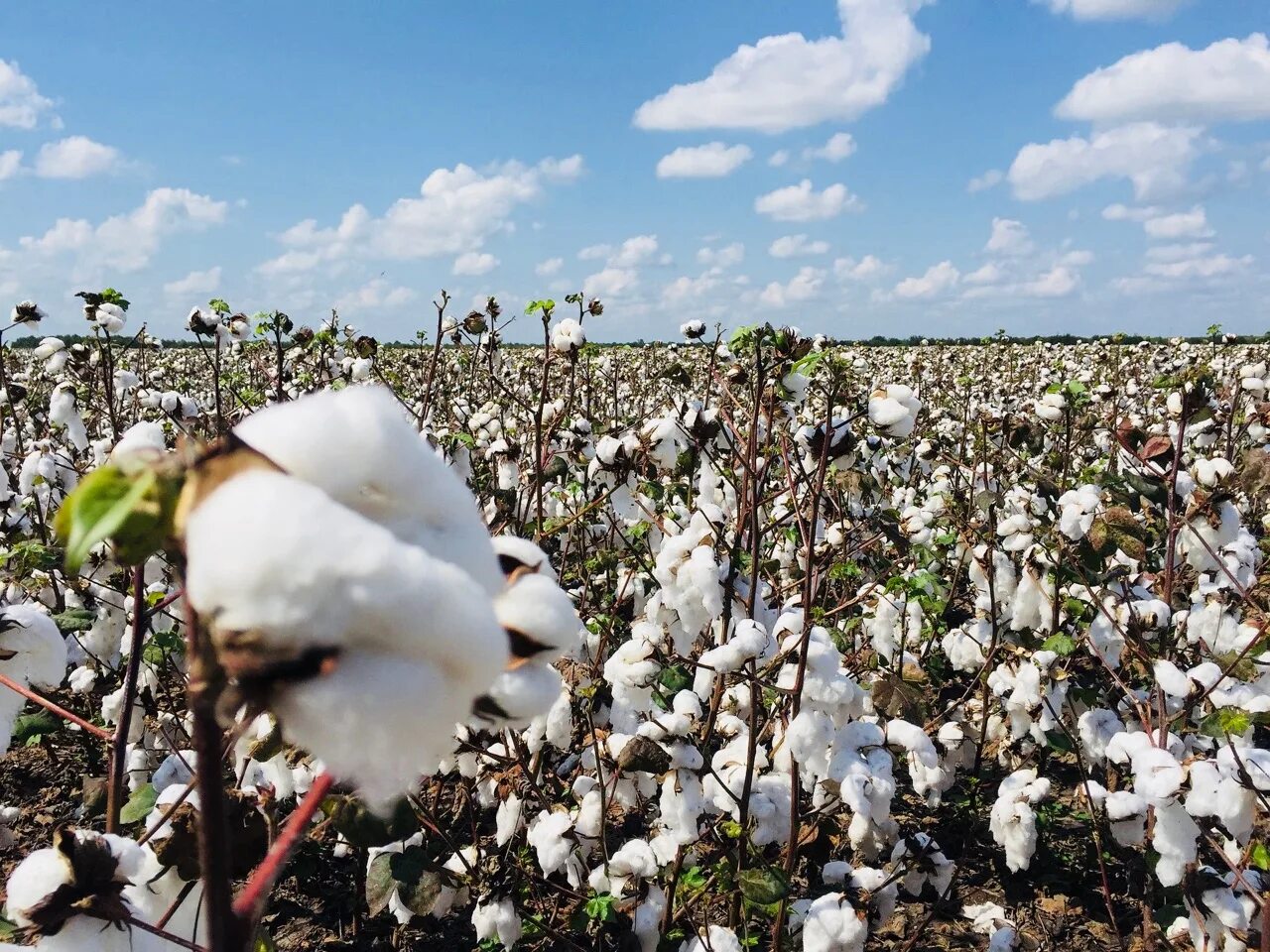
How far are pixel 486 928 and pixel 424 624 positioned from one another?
114 inches

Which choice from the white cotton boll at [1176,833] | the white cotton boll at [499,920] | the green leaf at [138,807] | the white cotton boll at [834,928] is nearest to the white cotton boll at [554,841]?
the white cotton boll at [499,920]

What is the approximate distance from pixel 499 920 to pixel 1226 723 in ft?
7.52

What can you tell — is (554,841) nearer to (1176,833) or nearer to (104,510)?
(1176,833)

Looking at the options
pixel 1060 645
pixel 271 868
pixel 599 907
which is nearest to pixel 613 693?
pixel 599 907

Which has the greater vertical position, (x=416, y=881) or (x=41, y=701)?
(x=41, y=701)

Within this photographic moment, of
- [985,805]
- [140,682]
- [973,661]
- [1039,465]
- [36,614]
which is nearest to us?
[36,614]

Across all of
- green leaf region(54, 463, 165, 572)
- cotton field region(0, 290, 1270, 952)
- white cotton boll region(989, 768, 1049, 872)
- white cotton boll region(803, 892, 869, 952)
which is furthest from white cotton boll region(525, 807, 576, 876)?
green leaf region(54, 463, 165, 572)

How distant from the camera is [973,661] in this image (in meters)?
5.07

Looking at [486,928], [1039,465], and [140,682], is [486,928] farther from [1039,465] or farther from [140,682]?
[1039,465]

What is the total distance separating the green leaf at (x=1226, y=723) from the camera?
2.44 metres

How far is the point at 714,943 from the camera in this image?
2.87 meters

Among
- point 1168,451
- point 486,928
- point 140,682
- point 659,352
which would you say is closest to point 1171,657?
point 1168,451

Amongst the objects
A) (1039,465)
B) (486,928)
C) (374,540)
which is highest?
(374,540)

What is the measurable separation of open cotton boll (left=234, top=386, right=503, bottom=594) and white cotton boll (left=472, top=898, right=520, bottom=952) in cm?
275
